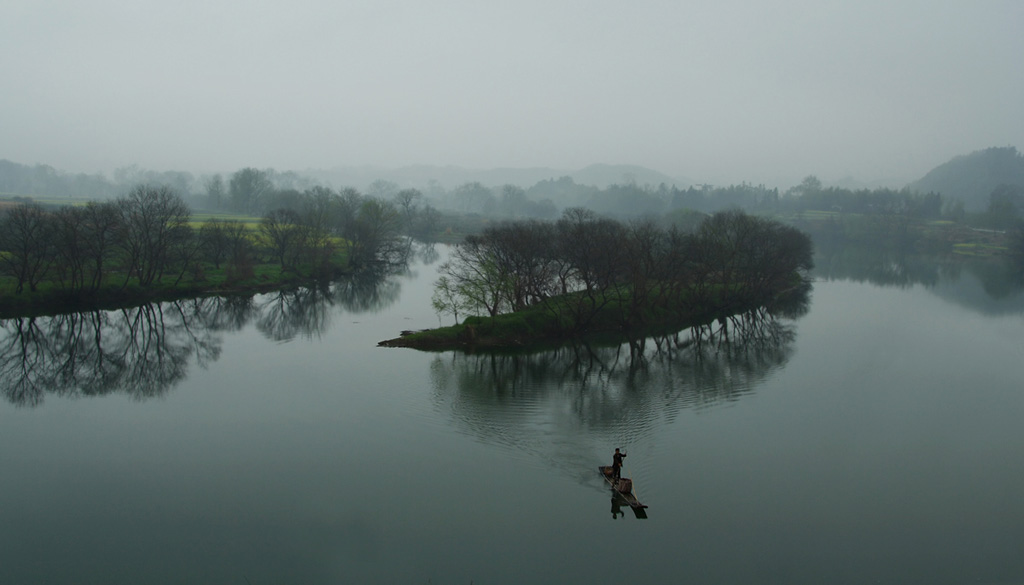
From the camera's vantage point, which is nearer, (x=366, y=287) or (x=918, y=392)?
(x=918, y=392)

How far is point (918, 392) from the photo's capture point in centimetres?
2544

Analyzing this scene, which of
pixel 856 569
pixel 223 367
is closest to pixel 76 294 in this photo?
pixel 223 367

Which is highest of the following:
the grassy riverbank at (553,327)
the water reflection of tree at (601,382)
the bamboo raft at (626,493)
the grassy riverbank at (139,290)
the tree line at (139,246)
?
the tree line at (139,246)

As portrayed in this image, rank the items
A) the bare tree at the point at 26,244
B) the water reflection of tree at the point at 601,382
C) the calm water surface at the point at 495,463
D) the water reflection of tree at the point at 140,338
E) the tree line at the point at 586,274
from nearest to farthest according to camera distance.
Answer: the calm water surface at the point at 495,463 → the water reflection of tree at the point at 601,382 → the water reflection of tree at the point at 140,338 → the tree line at the point at 586,274 → the bare tree at the point at 26,244

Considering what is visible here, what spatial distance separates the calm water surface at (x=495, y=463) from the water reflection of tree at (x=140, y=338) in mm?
221

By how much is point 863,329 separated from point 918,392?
13.8 m

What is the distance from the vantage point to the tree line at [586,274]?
112 ft

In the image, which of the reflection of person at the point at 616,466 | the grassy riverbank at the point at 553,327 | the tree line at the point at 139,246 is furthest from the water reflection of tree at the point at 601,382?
the tree line at the point at 139,246

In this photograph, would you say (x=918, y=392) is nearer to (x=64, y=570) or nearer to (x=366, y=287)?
(x=64, y=570)

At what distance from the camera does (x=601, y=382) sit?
85.1 ft

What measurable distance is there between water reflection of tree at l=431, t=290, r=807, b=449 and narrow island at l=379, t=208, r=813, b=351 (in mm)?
1957

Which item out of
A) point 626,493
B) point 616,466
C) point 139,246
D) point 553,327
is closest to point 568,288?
point 553,327

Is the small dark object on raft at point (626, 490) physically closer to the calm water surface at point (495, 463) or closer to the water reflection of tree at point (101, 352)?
the calm water surface at point (495, 463)

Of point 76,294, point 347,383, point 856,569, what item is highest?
point 76,294
